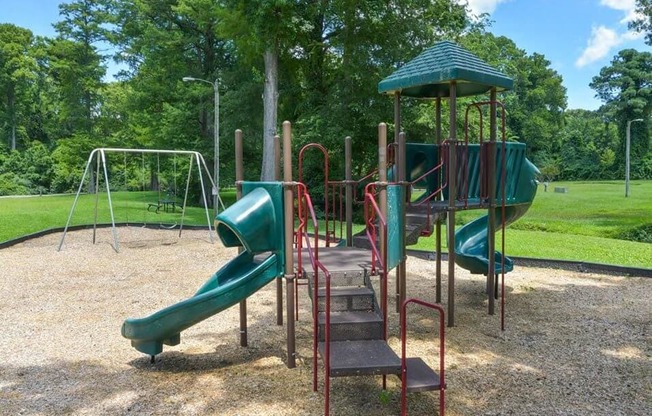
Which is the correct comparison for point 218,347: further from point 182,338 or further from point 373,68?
point 373,68

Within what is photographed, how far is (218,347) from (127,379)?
115cm

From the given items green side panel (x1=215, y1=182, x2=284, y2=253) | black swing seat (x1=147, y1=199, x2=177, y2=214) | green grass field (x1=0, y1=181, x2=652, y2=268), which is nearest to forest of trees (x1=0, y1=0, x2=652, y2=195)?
black swing seat (x1=147, y1=199, x2=177, y2=214)

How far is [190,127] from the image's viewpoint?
26.5m

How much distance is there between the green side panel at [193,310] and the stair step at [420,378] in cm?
155

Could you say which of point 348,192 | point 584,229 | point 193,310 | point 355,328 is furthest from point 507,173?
point 584,229

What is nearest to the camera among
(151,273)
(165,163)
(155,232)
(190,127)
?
(151,273)

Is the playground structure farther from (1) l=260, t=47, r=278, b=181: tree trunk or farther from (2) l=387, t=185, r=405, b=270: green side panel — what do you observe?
(1) l=260, t=47, r=278, b=181: tree trunk

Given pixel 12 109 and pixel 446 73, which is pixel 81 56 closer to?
pixel 12 109

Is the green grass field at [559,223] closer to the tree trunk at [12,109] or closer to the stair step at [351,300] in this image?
the stair step at [351,300]

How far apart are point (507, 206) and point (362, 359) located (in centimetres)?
474

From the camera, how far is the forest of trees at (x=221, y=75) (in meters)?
19.0

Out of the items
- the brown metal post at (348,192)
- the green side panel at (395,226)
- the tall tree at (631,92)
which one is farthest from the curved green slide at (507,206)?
the tall tree at (631,92)

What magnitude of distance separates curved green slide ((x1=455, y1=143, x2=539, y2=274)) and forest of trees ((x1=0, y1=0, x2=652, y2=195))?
10.7 m

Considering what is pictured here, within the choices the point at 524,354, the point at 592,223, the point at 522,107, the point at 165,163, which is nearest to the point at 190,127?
the point at 165,163
